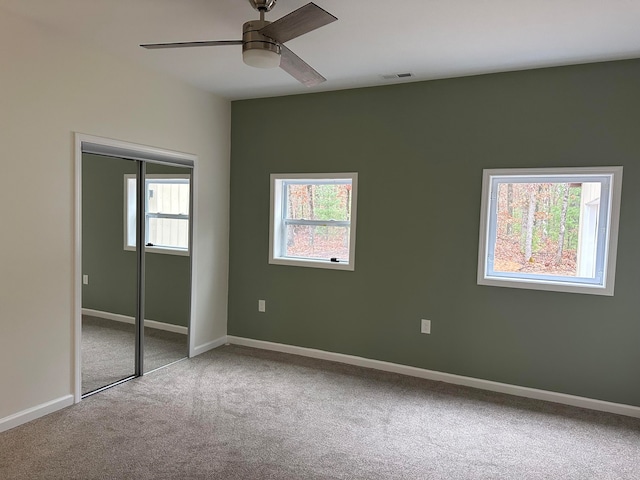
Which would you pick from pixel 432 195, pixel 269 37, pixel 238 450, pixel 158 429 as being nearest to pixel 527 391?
pixel 432 195

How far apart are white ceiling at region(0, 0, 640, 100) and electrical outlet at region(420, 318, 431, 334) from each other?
2.07m

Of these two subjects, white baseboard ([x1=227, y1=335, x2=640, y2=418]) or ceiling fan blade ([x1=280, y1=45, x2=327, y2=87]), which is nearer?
ceiling fan blade ([x1=280, y1=45, x2=327, y2=87])

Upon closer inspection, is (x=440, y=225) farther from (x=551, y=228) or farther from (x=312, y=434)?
(x=312, y=434)

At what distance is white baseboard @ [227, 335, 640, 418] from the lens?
11.2 feet

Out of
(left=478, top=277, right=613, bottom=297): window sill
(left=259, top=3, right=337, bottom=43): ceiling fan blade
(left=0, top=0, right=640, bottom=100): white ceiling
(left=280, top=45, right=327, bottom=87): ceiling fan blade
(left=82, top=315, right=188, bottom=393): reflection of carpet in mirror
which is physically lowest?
(left=82, top=315, right=188, bottom=393): reflection of carpet in mirror

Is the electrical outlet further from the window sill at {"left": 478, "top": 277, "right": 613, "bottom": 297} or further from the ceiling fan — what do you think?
the ceiling fan

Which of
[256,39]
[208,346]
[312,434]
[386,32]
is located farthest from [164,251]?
[386,32]

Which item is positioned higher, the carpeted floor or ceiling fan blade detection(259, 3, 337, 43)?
ceiling fan blade detection(259, 3, 337, 43)

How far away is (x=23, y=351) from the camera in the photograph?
116 inches

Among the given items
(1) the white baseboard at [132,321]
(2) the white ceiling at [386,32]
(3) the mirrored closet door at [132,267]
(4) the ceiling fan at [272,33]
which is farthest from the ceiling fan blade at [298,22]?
(1) the white baseboard at [132,321]

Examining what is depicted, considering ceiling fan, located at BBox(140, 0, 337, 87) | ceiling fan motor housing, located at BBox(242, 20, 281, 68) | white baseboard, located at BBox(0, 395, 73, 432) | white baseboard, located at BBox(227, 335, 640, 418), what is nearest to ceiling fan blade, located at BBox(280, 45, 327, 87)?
ceiling fan, located at BBox(140, 0, 337, 87)

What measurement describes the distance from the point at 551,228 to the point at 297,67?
2.38 metres

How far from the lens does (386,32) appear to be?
2.84 m

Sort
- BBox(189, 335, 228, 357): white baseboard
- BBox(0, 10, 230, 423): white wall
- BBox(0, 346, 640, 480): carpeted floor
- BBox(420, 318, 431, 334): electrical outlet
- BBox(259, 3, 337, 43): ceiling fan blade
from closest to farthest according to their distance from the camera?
BBox(259, 3, 337, 43): ceiling fan blade, BBox(0, 346, 640, 480): carpeted floor, BBox(0, 10, 230, 423): white wall, BBox(420, 318, 431, 334): electrical outlet, BBox(189, 335, 228, 357): white baseboard
